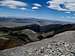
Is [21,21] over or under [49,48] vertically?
over

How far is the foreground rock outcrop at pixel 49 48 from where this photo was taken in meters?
4.90

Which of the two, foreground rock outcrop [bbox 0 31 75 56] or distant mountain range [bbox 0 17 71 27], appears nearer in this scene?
foreground rock outcrop [bbox 0 31 75 56]

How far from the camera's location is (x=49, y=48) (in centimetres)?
501

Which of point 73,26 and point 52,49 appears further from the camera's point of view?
point 73,26

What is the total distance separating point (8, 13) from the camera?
507cm

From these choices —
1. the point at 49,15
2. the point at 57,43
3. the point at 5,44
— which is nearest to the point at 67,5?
the point at 49,15

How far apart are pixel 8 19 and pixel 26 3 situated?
0.61m

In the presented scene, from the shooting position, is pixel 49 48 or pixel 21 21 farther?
pixel 21 21

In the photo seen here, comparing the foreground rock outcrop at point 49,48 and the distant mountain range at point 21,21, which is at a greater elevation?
the distant mountain range at point 21,21

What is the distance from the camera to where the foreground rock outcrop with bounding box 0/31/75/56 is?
4902mm

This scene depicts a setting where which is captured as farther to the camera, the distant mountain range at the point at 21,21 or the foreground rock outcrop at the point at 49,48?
the distant mountain range at the point at 21,21

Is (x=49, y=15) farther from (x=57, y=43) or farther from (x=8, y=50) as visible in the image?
(x=8, y=50)

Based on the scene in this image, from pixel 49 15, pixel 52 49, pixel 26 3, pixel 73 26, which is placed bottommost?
pixel 52 49

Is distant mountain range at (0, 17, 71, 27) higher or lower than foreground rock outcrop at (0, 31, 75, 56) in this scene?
higher
